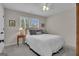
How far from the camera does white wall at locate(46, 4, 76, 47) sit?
1376 millimetres

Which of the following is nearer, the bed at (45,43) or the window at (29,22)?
the bed at (45,43)

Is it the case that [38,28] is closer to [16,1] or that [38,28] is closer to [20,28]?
[20,28]

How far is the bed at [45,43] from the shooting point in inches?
53.4

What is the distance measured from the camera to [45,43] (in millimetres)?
1356

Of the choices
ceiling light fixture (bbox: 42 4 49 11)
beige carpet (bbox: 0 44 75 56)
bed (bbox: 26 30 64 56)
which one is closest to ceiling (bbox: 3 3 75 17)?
ceiling light fixture (bbox: 42 4 49 11)

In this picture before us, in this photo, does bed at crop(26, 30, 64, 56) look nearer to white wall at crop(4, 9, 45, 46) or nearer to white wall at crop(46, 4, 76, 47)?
white wall at crop(46, 4, 76, 47)

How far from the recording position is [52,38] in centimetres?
141

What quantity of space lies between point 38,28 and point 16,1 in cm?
60

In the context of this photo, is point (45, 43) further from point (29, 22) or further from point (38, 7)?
point (38, 7)

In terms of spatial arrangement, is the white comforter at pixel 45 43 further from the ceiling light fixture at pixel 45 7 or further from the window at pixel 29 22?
the ceiling light fixture at pixel 45 7

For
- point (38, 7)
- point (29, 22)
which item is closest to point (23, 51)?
point (29, 22)

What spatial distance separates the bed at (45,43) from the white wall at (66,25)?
0.10 m

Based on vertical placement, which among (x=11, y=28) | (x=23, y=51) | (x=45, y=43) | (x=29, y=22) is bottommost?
(x=23, y=51)

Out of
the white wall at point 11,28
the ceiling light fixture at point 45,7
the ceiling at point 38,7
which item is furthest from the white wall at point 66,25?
the white wall at point 11,28
